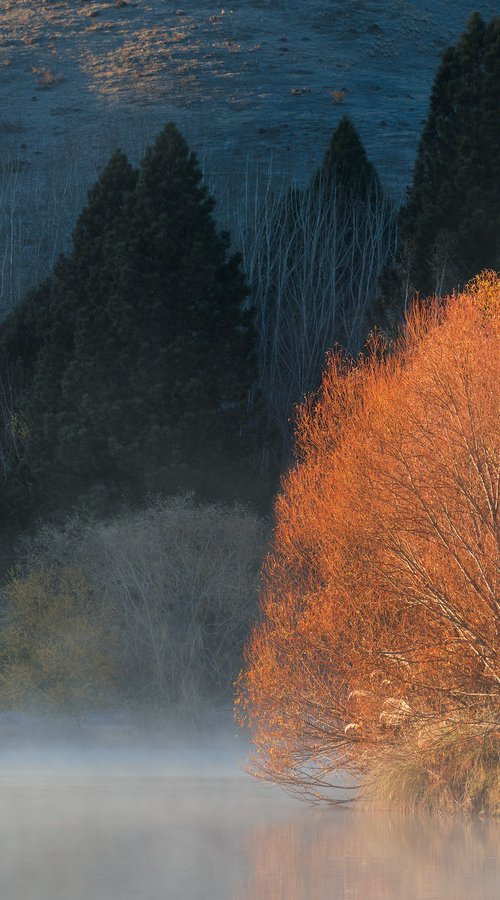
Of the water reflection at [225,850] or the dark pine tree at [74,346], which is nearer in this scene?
the water reflection at [225,850]

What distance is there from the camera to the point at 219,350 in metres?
42.2

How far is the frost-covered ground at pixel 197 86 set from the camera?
6831 centimetres

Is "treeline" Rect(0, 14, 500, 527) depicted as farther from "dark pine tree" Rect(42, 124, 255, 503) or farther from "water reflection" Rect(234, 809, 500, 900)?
"water reflection" Rect(234, 809, 500, 900)

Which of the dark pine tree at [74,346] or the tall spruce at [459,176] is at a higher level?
the tall spruce at [459,176]

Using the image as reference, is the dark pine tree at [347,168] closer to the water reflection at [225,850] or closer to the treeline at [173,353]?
the treeline at [173,353]

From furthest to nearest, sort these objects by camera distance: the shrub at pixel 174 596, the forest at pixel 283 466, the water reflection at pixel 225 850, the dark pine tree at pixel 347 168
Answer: the dark pine tree at pixel 347 168 < the shrub at pixel 174 596 < the forest at pixel 283 466 < the water reflection at pixel 225 850

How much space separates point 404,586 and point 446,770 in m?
2.95

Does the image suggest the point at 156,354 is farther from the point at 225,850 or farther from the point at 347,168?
the point at 225,850

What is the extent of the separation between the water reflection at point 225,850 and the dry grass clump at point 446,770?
0.44m

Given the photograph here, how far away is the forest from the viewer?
22609 mm

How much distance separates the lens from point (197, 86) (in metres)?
81.5

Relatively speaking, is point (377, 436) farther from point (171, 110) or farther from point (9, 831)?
point (171, 110)

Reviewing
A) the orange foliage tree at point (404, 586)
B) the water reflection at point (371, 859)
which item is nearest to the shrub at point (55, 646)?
the orange foliage tree at point (404, 586)

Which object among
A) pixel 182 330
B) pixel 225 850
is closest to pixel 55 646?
pixel 182 330
